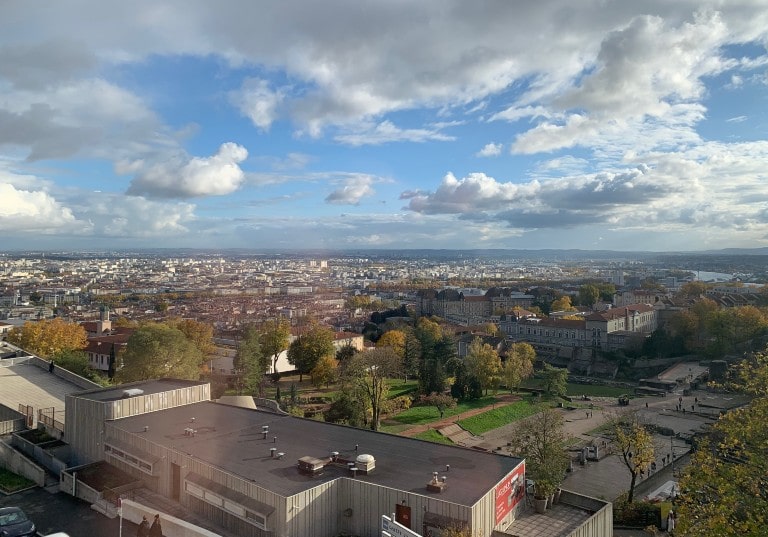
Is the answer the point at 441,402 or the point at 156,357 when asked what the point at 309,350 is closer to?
the point at 441,402

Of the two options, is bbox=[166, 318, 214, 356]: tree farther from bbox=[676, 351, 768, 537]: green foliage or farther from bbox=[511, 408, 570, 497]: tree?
bbox=[676, 351, 768, 537]: green foliage

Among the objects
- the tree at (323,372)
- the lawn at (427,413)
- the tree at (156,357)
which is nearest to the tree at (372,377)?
the lawn at (427,413)

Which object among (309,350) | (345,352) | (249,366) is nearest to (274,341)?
(309,350)

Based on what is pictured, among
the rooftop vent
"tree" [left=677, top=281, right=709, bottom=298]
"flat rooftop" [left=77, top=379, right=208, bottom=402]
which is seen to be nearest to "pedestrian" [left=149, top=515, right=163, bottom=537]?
the rooftop vent

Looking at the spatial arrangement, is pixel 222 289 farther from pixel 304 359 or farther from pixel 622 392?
pixel 622 392

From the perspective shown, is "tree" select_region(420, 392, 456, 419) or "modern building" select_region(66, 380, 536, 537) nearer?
"modern building" select_region(66, 380, 536, 537)

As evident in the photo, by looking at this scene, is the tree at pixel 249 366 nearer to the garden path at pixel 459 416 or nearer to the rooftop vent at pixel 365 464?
the garden path at pixel 459 416
